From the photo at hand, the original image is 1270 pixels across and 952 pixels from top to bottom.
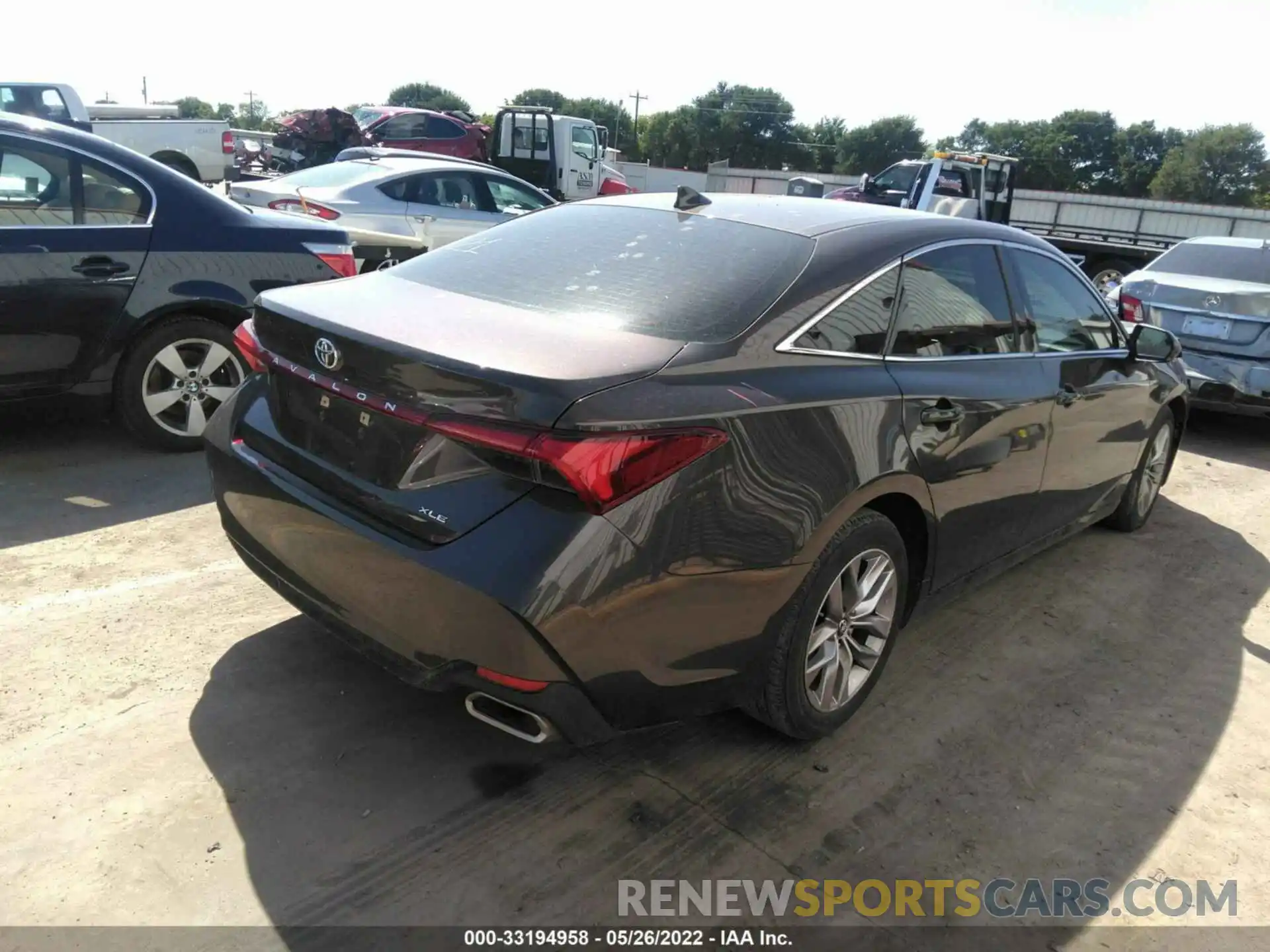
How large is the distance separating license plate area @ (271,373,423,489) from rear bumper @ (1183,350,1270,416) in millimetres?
6636

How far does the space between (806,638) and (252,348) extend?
192 cm

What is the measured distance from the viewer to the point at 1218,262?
864cm

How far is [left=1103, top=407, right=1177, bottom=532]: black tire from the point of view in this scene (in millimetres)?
5105

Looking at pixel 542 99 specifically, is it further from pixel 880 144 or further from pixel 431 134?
pixel 431 134

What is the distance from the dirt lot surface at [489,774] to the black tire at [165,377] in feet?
3.15

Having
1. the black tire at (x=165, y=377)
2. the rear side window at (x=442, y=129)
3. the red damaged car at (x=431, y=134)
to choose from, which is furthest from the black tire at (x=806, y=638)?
the rear side window at (x=442, y=129)

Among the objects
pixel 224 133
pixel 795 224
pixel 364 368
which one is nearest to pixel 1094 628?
pixel 795 224

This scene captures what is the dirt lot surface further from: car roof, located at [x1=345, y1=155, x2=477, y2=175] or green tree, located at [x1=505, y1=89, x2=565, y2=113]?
green tree, located at [x1=505, y1=89, x2=565, y2=113]

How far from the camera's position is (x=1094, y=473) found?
448 centimetres

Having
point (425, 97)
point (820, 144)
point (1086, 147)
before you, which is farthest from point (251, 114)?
point (1086, 147)

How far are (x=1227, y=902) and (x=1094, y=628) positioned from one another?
5.54ft

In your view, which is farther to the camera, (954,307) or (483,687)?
(954,307)

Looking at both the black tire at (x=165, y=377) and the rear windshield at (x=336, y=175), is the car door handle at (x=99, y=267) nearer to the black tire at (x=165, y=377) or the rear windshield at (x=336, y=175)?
the black tire at (x=165, y=377)

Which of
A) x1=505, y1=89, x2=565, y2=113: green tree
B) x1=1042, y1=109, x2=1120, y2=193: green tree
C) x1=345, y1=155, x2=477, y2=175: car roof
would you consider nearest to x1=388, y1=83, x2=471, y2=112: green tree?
x1=505, y1=89, x2=565, y2=113: green tree
